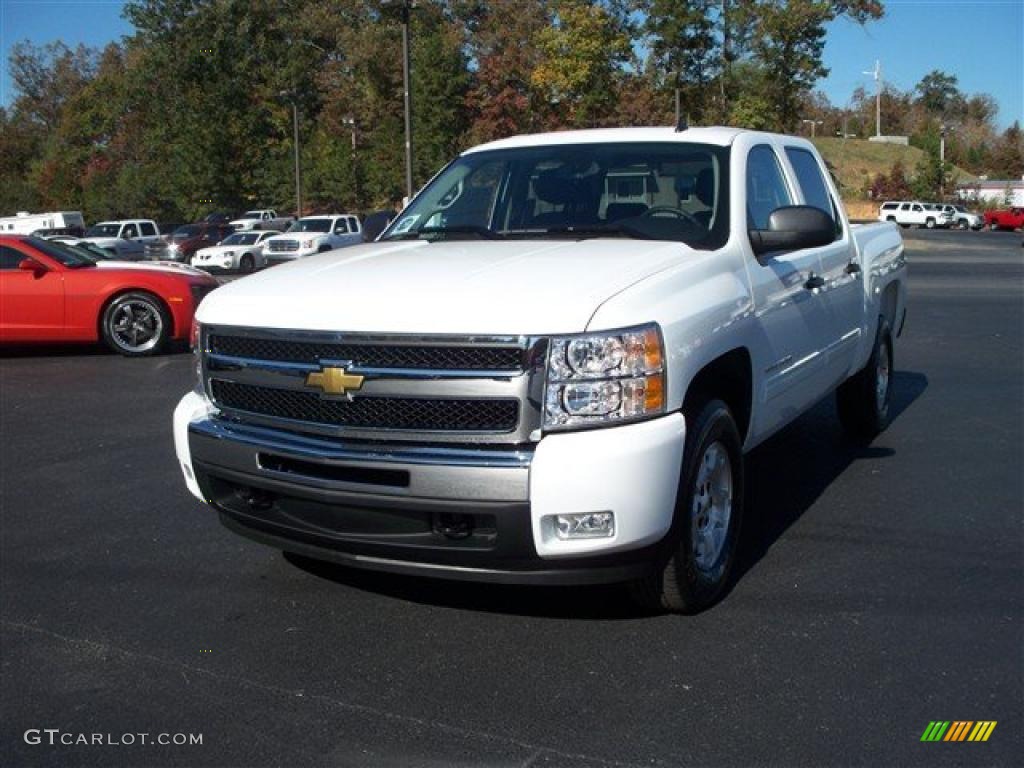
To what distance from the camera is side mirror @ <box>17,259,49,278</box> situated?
38.9 feet

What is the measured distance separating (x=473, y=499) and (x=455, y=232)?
6.61 feet

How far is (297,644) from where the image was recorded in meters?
4.17

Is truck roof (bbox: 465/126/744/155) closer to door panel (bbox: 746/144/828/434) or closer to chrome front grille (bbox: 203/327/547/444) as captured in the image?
door panel (bbox: 746/144/828/434)

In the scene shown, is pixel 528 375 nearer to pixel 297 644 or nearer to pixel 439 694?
pixel 439 694

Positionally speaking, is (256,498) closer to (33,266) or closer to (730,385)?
(730,385)

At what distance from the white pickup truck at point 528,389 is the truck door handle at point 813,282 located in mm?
180

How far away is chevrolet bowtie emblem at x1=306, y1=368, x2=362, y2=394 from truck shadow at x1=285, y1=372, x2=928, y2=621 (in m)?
1.13

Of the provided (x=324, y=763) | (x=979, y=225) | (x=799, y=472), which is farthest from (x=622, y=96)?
(x=324, y=763)

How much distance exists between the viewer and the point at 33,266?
11883 mm

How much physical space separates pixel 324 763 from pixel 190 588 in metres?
1.72

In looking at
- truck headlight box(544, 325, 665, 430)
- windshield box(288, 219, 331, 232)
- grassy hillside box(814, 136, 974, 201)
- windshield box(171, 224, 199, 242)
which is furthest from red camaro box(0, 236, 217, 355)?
grassy hillside box(814, 136, 974, 201)

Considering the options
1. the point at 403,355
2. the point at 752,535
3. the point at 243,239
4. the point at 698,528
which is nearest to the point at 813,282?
the point at 752,535

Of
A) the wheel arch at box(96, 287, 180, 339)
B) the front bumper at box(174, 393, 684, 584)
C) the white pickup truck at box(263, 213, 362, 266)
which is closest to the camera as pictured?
the front bumper at box(174, 393, 684, 584)

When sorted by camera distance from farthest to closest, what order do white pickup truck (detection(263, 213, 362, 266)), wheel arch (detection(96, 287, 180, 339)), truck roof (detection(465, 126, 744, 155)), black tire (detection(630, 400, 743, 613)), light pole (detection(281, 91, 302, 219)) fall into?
light pole (detection(281, 91, 302, 219))
white pickup truck (detection(263, 213, 362, 266))
wheel arch (detection(96, 287, 180, 339))
truck roof (detection(465, 126, 744, 155))
black tire (detection(630, 400, 743, 613))
